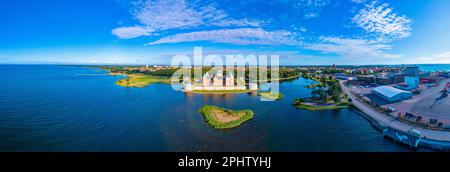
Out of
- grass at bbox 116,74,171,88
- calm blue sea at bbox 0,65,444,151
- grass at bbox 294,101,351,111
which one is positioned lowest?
A: calm blue sea at bbox 0,65,444,151

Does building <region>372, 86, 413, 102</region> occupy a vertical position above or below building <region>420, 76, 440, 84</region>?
below

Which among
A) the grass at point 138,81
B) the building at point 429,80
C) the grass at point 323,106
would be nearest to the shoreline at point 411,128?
the grass at point 323,106

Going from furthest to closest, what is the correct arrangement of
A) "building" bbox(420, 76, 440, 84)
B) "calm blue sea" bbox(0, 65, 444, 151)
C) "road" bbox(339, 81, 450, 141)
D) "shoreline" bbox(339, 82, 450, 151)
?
"building" bbox(420, 76, 440, 84) < "road" bbox(339, 81, 450, 141) < "calm blue sea" bbox(0, 65, 444, 151) < "shoreline" bbox(339, 82, 450, 151)

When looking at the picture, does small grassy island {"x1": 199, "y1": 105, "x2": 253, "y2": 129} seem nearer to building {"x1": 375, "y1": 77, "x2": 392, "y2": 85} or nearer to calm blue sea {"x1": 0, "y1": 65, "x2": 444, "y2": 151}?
calm blue sea {"x1": 0, "y1": 65, "x2": 444, "y2": 151}

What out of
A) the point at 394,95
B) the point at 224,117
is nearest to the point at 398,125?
the point at 394,95

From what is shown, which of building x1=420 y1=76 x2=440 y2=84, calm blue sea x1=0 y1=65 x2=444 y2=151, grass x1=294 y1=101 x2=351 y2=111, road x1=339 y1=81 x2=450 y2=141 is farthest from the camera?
building x1=420 y1=76 x2=440 y2=84

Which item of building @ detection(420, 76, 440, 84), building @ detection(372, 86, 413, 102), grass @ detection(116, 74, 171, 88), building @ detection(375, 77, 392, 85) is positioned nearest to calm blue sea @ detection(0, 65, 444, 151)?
building @ detection(372, 86, 413, 102)

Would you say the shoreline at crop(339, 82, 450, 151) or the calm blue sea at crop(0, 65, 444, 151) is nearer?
the shoreline at crop(339, 82, 450, 151)

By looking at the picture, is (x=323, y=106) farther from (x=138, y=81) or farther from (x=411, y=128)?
(x=138, y=81)

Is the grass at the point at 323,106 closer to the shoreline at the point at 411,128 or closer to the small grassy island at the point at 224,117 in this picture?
the shoreline at the point at 411,128

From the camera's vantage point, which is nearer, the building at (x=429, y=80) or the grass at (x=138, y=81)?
the building at (x=429, y=80)
